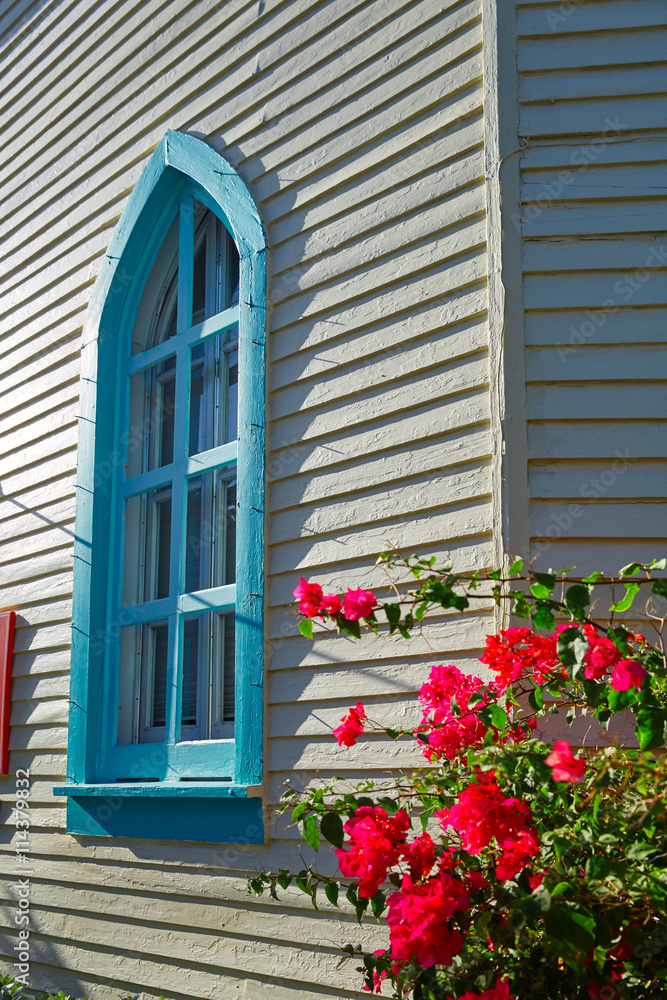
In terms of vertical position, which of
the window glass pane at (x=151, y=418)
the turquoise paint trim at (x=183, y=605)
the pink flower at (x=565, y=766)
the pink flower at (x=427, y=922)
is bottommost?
the pink flower at (x=427, y=922)

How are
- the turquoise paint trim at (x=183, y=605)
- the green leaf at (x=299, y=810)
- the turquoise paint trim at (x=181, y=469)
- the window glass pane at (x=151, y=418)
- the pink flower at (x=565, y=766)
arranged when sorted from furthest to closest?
the window glass pane at (x=151, y=418)
the turquoise paint trim at (x=181, y=469)
the turquoise paint trim at (x=183, y=605)
the green leaf at (x=299, y=810)
the pink flower at (x=565, y=766)

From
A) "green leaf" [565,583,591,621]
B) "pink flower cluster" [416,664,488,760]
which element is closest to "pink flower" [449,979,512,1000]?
"pink flower cluster" [416,664,488,760]

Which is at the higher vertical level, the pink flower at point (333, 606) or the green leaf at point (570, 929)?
the pink flower at point (333, 606)

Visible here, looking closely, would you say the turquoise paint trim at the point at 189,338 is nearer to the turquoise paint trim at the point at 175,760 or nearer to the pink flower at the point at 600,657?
the turquoise paint trim at the point at 175,760

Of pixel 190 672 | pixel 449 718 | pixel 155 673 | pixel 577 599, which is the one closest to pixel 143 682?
pixel 155 673

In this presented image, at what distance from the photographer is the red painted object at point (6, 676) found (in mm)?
4426

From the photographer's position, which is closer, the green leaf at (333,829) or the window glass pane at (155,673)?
the green leaf at (333,829)

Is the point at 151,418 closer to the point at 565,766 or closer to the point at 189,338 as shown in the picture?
the point at 189,338

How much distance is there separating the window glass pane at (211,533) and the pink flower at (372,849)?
6.21ft

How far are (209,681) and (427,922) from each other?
204cm

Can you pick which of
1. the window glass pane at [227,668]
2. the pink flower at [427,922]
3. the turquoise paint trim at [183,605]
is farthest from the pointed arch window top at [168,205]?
the pink flower at [427,922]

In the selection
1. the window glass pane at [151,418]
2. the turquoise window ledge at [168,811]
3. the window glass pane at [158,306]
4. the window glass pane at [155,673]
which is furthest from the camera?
the window glass pane at [158,306]

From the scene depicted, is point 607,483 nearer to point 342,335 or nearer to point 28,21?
point 342,335

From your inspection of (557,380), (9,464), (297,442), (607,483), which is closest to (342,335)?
(297,442)
